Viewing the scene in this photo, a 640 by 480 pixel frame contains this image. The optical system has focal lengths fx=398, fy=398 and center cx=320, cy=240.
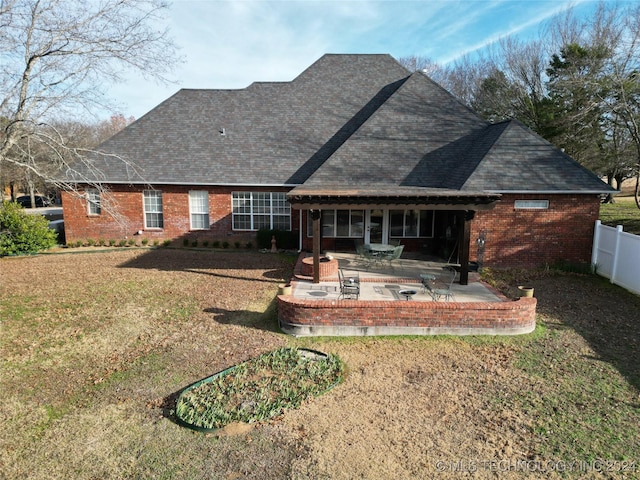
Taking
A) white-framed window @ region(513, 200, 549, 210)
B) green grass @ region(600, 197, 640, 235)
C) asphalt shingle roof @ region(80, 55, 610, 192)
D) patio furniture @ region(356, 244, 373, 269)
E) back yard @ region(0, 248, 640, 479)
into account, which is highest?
asphalt shingle roof @ region(80, 55, 610, 192)

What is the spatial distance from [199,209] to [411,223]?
31.9ft

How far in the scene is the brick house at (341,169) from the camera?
1415cm

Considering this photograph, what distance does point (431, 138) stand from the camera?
1681 cm

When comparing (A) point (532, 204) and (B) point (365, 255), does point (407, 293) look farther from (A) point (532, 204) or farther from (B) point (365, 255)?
(A) point (532, 204)

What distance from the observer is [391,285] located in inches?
458

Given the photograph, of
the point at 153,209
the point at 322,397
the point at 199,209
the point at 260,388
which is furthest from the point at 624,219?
the point at 153,209

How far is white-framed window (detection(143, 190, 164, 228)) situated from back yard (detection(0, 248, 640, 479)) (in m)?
7.67

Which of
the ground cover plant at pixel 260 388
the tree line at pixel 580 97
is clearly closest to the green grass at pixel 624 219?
the tree line at pixel 580 97

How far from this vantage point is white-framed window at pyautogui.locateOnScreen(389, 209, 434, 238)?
16.4m

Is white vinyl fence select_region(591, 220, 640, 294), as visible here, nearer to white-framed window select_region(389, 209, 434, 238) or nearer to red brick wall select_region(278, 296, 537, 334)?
red brick wall select_region(278, 296, 537, 334)

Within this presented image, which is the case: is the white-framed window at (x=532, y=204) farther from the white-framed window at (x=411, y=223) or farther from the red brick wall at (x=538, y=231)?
the white-framed window at (x=411, y=223)

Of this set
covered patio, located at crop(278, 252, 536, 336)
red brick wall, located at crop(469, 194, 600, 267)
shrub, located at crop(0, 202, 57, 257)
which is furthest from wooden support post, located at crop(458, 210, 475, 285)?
shrub, located at crop(0, 202, 57, 257)

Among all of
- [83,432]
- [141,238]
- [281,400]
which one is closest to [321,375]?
[281,400]

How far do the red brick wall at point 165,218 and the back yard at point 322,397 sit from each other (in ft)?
23.7
